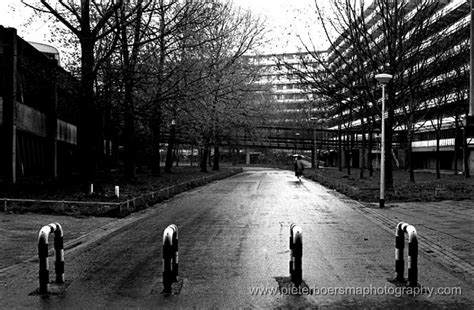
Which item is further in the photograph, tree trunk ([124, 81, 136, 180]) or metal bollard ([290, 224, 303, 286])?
tree trunk ([124, 81, 136, 180])

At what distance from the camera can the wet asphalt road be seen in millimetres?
6340

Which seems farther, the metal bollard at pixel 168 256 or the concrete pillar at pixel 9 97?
the concrete pillar at pixel 9 97

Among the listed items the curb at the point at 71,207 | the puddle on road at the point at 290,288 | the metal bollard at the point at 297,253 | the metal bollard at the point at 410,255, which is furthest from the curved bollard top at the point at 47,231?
the curb at the point at 71,207

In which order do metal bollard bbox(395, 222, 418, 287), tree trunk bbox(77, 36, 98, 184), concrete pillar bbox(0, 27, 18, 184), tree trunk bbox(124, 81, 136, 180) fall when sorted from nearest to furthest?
metal bollard bbox(395, 222, 418, 287) → tree trunk bbox(77, 36, 98, 184) → tree trunk bbox(124, 81, 136, 180) → concrete pillar bbox(0, 27, 18, 184)

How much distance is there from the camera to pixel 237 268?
8281mm

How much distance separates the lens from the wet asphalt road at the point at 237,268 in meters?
6.34

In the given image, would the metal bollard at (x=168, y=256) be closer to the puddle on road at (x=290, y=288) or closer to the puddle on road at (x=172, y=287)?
the puddle on road at (x=172, y=287)

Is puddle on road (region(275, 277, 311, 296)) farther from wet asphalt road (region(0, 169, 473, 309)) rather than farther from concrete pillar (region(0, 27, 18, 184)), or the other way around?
concrete pillar (region(0, 27, 18, 184))

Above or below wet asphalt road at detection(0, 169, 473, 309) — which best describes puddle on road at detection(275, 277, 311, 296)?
above

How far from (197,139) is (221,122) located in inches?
98.1

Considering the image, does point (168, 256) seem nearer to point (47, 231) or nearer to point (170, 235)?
point (170, 235)

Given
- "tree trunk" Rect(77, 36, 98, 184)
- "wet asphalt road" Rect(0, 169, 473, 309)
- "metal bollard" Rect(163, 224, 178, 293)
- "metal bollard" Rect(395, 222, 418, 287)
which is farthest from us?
"tree trunk" Rect(77, 36, 98, 184)

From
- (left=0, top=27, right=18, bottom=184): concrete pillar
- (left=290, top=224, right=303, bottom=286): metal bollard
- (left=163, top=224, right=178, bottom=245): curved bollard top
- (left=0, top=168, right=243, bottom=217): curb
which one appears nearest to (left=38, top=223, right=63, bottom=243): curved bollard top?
(left=163, top=224, right=178, bottom=245): curved bollard top

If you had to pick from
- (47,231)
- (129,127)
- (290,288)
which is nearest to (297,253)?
(290,288)
